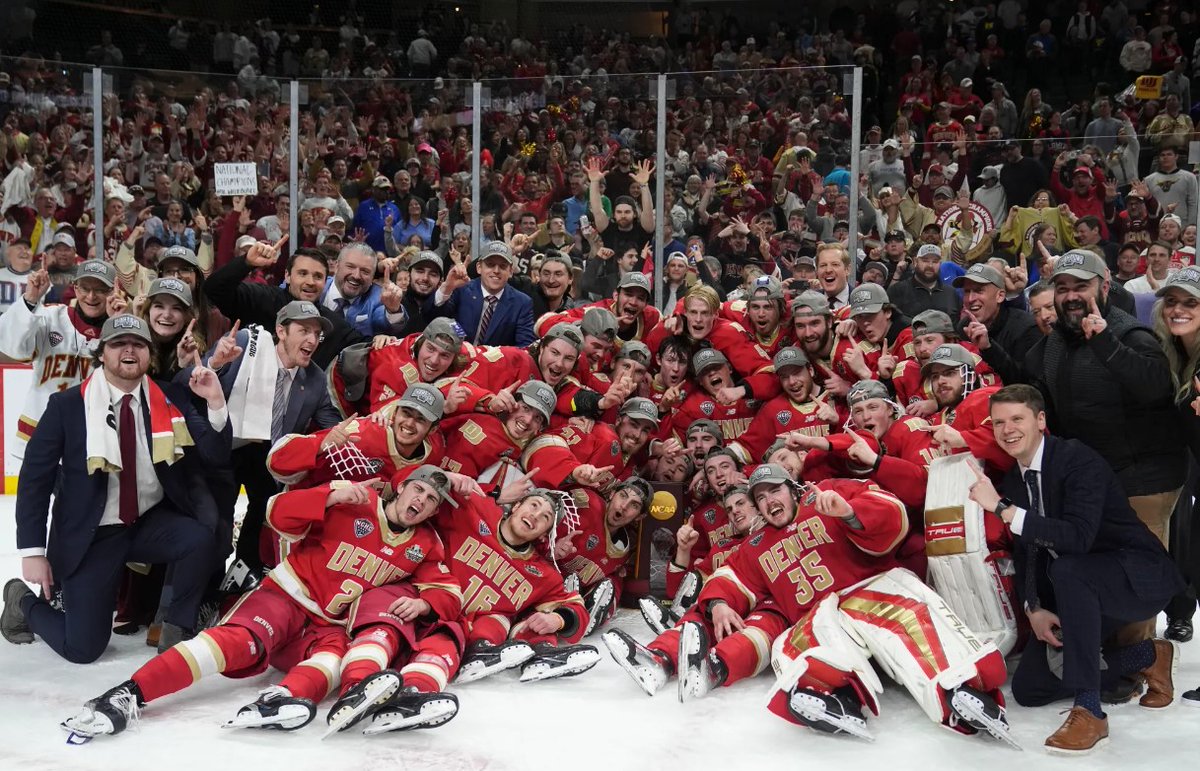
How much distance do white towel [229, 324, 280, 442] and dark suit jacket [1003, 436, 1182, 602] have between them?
2.74 metres

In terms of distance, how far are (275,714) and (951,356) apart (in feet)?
8.65

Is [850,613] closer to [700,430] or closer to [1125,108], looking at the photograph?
[700,430]

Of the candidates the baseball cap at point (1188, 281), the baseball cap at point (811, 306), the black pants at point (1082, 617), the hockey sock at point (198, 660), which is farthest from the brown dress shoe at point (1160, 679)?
the hockey sock at point (198, 660)

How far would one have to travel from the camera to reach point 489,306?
5.69 meters

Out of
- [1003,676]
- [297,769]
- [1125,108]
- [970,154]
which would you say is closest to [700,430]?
[1003,676]

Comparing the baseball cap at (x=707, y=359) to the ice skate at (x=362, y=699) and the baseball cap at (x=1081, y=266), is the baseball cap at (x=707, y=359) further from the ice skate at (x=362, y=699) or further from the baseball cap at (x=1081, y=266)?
the ice skate at (x=362, y=699)

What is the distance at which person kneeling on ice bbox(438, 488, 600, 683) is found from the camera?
13.5 ft

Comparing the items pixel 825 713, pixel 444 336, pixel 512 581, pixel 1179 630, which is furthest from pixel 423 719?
pixel 1179 630

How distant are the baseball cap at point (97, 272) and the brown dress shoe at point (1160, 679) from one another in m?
4.03

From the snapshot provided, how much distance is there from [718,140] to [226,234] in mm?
3186

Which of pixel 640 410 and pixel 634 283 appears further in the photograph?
pixel 634 283

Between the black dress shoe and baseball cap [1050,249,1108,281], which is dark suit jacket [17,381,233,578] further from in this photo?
the black dress shoe

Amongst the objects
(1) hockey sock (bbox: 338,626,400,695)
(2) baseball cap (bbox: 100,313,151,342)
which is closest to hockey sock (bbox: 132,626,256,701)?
(1) hockey sock (bbox: 338,626,400,695)

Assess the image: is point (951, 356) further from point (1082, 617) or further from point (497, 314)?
point (497, 314)
